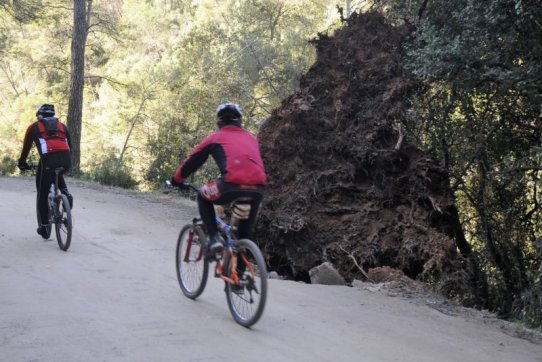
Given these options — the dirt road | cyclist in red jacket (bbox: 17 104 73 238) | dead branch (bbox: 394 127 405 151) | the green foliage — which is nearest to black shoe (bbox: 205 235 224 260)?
the dirt road

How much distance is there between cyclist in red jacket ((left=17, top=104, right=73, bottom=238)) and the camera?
900cm

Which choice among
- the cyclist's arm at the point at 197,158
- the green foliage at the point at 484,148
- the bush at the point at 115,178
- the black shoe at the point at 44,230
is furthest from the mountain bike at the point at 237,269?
the bush at the point at 115,178

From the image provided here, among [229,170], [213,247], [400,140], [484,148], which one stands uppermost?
[484,148]

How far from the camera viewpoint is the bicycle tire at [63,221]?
8790 millimetres

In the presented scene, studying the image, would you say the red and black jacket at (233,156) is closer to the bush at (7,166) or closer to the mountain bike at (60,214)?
the mountain bike at (60,214)

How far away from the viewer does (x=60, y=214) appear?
9070 millimetres

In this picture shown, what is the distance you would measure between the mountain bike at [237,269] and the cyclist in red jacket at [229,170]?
10 centimetres

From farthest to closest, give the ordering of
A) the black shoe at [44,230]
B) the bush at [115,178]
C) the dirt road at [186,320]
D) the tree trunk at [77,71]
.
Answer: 1. the tree trunk at [77,71]
2. the bush at [115,178]
3. the black shoe at [44,230]
4. the dirt road at [186,320]

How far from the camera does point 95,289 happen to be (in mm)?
6777

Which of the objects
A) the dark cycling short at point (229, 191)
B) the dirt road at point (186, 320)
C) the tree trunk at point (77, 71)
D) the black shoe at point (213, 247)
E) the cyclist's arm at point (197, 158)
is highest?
the tree trunk at point (77, 71)

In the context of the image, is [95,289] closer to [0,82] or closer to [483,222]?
[483,222]

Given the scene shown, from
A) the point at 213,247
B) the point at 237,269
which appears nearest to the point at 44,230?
the point at 213,247

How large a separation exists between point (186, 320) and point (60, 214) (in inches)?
160

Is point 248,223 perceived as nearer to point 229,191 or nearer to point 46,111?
point 229,191
